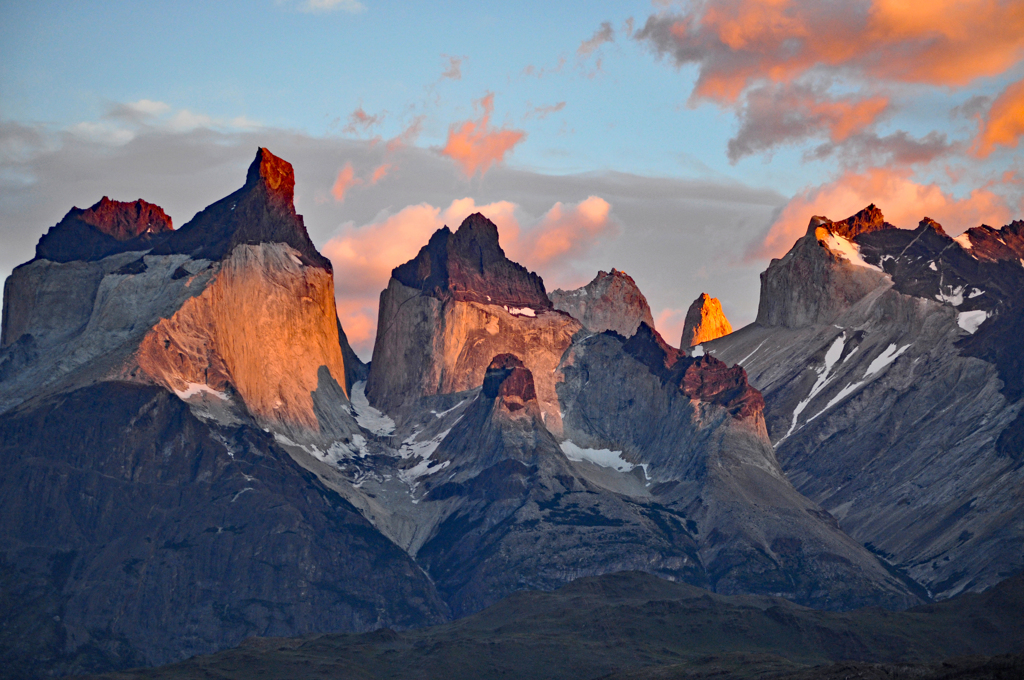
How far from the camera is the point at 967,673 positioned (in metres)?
187

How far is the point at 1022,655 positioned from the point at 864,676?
17.5 metres

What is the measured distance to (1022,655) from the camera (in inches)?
7505

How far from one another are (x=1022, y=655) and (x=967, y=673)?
800 cm

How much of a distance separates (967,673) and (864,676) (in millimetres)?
12042

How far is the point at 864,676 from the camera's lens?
19375 cm
